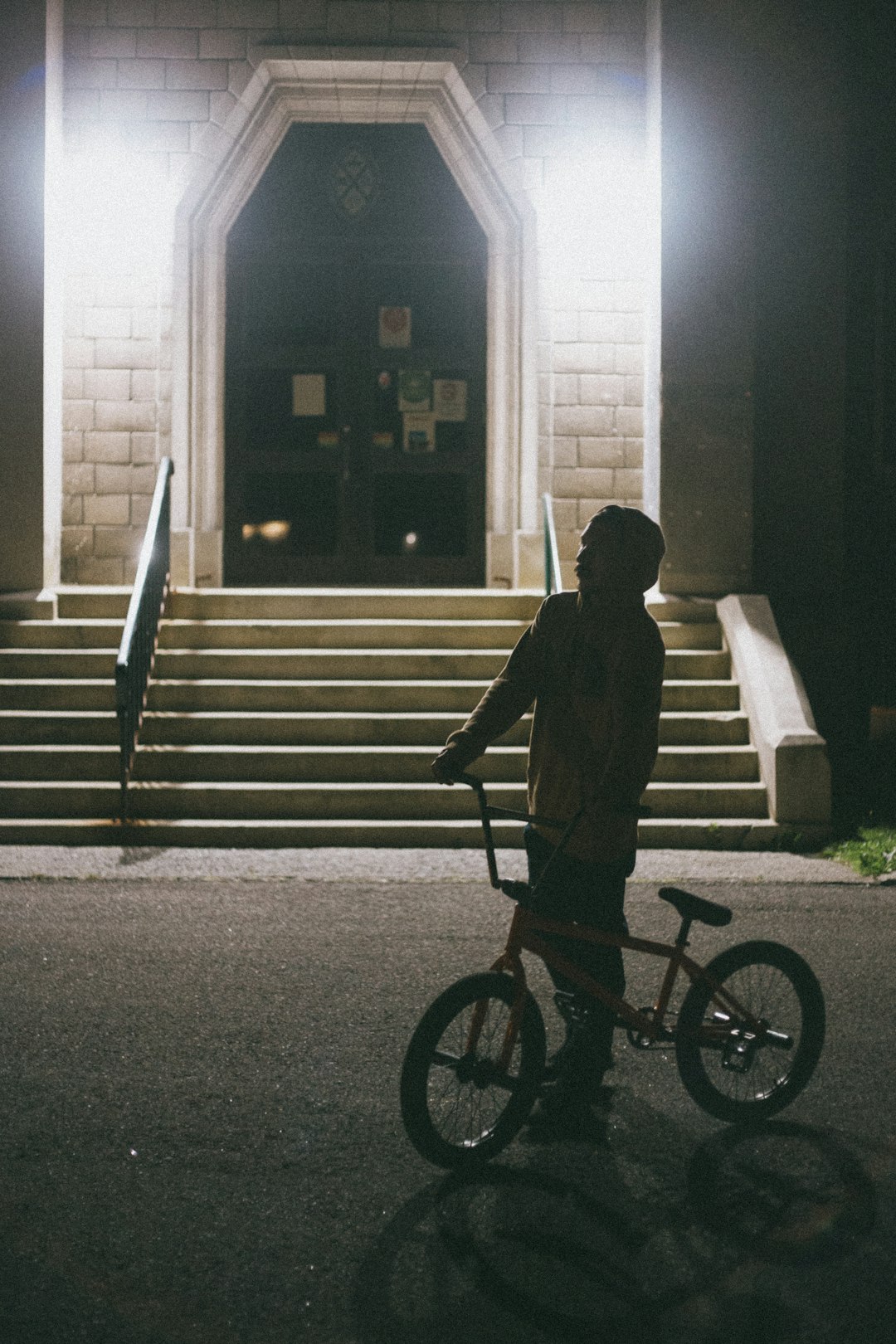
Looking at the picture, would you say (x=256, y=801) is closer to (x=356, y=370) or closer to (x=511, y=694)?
(x=511, y=694)

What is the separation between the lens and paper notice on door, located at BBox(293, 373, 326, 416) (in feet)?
42.2

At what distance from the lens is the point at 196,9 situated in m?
11.9

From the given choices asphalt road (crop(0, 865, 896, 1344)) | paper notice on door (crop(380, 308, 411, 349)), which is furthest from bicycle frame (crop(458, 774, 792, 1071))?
paper notice on door (crop(380, 308, 411, 349))

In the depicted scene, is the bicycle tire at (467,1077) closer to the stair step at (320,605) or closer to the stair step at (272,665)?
the stair step at (272,665)

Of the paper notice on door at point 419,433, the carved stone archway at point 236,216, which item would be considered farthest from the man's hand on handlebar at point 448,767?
the paper notice on door at point 419,433

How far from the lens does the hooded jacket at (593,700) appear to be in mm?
3689

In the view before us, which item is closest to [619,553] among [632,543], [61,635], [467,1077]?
[632,543]

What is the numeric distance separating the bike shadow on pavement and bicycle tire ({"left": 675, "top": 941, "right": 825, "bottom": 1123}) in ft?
0.51

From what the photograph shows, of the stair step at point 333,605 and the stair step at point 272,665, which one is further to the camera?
the stair step at point 333,605

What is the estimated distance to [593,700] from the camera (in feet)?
12.2

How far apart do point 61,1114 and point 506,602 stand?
725 cm

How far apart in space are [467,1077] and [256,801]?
532 cm

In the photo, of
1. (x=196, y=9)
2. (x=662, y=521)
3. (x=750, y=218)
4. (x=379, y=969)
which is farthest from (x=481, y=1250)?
(x=196, y=9)

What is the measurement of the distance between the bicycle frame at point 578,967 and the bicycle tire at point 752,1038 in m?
0.02
